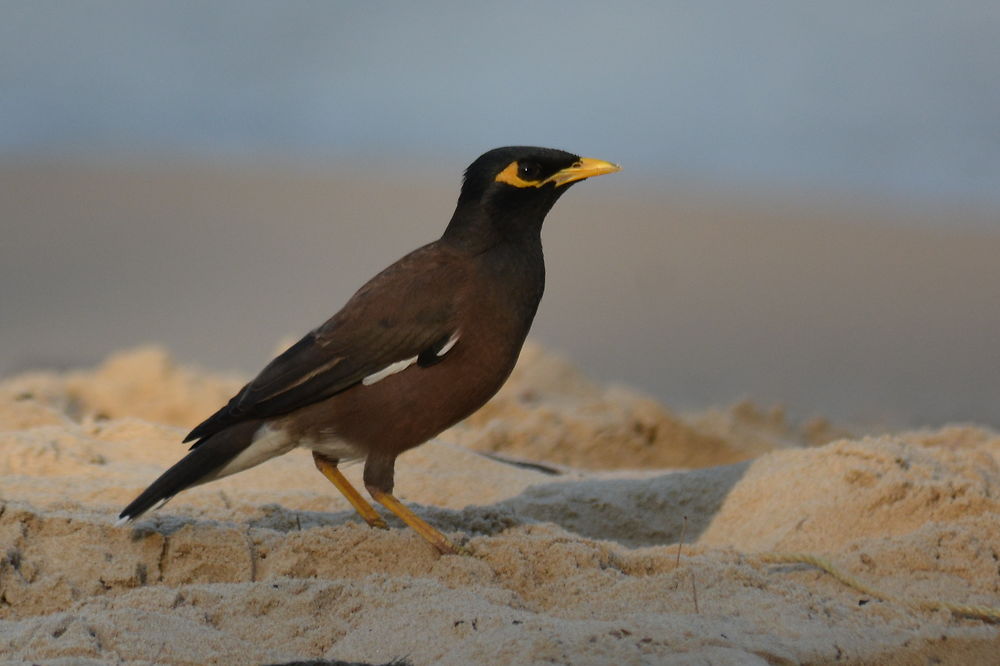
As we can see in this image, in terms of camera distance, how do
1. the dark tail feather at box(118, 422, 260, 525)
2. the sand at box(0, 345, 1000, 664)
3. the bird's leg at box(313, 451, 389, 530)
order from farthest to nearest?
the bird's leg at box(313, 451, 389, 530)
the dark tail feather at box(118, 422, 260, 525)
the sand at box(0, 345, 1000, 664)

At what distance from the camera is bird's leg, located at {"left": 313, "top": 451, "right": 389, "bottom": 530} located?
5105 mm

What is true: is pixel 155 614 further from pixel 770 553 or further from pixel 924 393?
pixel 924 393

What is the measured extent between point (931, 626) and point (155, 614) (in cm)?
226

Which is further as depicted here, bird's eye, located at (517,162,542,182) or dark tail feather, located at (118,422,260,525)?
bird's eye, located at (517,162,542,182)

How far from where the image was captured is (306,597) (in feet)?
13.3

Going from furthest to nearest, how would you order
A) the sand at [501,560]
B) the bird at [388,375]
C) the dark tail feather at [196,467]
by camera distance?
the bird at [388,375], the dark tail feather at [196,467], the sand at [501,560]

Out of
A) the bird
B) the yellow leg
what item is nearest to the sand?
the yellow leg

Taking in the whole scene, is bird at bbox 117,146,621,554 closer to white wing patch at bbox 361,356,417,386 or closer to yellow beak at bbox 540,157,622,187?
white wing patch at bbox 361,356,417,386

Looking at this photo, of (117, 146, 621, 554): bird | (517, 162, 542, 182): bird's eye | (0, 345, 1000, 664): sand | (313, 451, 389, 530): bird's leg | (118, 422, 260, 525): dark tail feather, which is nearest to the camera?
(0, 345, 1000, 664): sand

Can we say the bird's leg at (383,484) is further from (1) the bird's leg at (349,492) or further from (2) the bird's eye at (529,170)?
(2) the bird's eye at (529,170)

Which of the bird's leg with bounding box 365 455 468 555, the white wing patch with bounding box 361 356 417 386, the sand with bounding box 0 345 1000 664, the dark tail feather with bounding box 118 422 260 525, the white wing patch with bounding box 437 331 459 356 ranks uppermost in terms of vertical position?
the white wing patch with bounding box 437 331 459 356

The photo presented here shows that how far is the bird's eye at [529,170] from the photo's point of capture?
5.21 meters

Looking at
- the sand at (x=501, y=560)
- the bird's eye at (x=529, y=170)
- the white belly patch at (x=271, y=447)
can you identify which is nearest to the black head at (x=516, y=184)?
the bird's eye at (x=529, y=170)

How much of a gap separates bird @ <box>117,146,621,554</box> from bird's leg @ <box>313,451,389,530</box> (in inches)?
5.1
